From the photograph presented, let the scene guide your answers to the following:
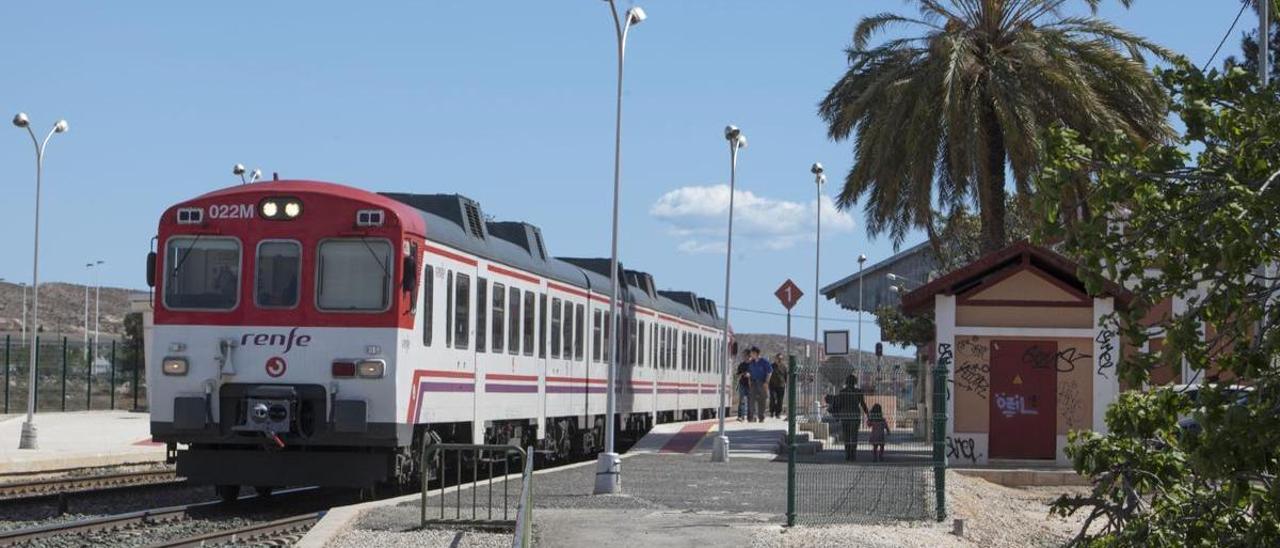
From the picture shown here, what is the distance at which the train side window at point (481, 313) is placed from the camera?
20.5 metres

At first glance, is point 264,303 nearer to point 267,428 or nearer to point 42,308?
point 267,428

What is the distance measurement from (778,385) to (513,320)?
21889 mm

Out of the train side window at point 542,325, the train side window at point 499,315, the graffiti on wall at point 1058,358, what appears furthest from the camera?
the graffiti on wall at point 1058,358

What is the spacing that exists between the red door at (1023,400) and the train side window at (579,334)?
615 cm

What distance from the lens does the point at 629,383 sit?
3112 centimetres

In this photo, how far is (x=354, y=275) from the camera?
1758 centimetres

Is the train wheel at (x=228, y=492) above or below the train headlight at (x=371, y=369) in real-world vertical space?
below

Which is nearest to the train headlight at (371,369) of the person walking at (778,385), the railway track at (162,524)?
the railway track at (162,524)

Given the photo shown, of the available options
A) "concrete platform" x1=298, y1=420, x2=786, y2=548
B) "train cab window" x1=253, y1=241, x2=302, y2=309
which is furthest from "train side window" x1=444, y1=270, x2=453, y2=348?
"train cab window" x1=253, y1=241, x2=302, y2=309

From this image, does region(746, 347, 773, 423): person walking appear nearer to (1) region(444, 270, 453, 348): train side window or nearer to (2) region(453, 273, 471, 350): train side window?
(2) region(453, 273, 471, 350): train side window

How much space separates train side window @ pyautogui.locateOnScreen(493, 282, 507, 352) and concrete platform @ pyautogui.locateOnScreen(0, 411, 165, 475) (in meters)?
6.88

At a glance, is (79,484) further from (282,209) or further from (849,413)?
(849,413)

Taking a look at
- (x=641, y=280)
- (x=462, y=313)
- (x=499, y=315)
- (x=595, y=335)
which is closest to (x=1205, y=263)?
(x=462, y=313)

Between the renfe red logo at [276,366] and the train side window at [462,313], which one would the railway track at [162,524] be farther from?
the train side window at [462,313]
